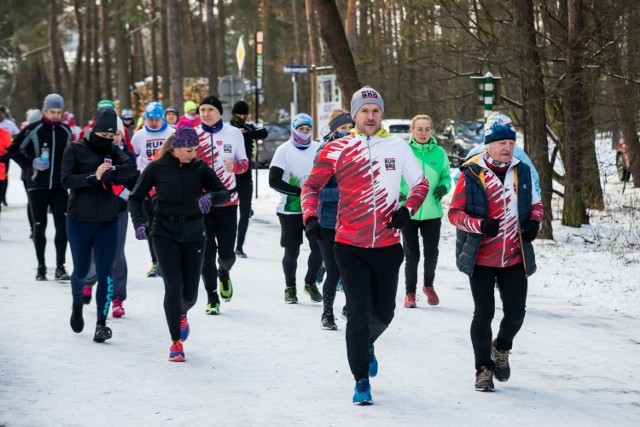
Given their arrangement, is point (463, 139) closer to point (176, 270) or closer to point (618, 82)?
point (618, 82)

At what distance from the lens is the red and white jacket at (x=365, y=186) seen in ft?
23.8

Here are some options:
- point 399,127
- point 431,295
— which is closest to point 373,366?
point 431,295

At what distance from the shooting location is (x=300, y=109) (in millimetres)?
62438

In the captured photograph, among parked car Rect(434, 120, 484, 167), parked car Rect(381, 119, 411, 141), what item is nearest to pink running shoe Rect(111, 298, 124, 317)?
parked car Rect(381, 119, 411, 141)

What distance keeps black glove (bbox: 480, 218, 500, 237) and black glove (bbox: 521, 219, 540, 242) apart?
25 cm

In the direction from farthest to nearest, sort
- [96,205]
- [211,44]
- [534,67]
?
[211,44] < [534,67] < [96,205]

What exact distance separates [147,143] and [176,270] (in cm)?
469

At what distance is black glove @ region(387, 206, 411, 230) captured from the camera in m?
7.13

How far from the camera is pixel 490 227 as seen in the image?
7.21 m

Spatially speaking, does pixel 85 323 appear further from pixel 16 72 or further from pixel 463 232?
pixel 16 72

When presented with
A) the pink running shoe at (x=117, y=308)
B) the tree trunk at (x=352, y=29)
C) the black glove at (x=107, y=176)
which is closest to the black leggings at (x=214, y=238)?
the pink running shoe at (x=117, y=308)

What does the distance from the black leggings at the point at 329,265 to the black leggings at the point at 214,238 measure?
125cm

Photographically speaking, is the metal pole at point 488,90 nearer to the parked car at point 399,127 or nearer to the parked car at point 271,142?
the parked car at point 399,127

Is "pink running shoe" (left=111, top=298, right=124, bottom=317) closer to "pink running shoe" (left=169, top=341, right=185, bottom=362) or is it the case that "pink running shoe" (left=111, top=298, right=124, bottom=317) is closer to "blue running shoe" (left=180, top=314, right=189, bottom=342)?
"blue running shoe" (left=180, top=314, right=189, bottom=342)
